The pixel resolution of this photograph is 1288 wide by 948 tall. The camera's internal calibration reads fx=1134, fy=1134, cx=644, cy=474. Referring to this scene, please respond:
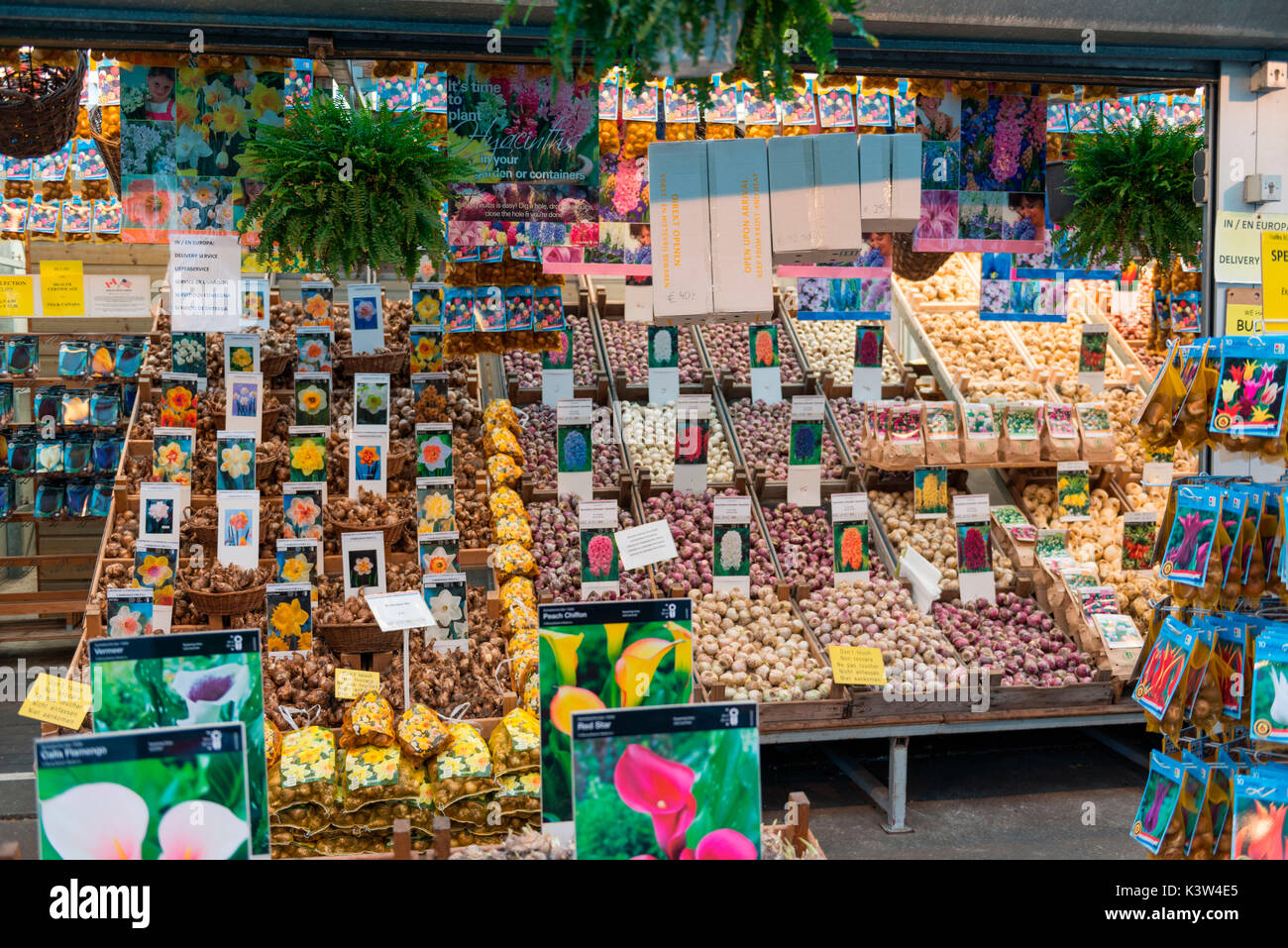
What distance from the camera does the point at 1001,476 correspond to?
622 cm

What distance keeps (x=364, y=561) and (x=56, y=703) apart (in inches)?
51.1

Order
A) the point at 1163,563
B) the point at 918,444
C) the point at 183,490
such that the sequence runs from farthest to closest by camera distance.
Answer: the point at 918,444, the point at 183,490, the point at 1163,563

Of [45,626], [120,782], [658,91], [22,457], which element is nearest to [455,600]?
[658,91]

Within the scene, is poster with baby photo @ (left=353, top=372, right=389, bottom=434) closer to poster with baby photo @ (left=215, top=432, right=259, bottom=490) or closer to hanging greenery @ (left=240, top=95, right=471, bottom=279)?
poster with baby photo @ (left=215, top=432, right=259, bottom=490)

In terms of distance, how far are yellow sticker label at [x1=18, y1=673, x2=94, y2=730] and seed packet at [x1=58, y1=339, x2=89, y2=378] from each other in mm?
4398

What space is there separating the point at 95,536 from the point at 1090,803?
728cm

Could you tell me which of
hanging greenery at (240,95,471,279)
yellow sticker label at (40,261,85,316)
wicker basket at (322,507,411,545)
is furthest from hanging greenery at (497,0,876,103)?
yellow sticker label at (40,261,85,316)

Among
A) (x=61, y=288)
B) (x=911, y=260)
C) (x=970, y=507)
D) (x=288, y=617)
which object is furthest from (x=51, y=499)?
(x=970, y=507)

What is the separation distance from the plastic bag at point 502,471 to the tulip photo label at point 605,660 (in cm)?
255

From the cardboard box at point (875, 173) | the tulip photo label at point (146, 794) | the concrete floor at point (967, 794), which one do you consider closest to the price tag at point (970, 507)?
the concrete floor at point (967, 794)

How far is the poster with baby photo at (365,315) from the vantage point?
217 inches

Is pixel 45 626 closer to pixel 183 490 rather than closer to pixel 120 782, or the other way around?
pixel 183 490

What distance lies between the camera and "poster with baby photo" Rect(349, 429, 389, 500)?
504 centimetres
